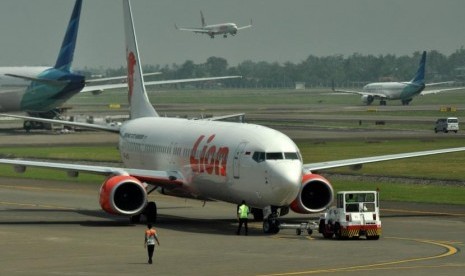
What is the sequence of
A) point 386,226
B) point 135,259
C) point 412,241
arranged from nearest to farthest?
point 135,259 < point 412,241 < point 386,226

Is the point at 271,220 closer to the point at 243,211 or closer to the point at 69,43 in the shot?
the point at 243,211

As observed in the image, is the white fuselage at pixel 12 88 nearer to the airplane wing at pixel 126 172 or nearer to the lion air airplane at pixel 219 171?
the lion air airplane at pixel 219 171

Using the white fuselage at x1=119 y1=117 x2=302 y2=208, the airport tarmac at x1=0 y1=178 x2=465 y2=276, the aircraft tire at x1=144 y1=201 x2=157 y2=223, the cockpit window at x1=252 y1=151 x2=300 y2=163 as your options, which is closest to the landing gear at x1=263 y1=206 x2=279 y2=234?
the white fuselage at x1=119 y1=117 x2=302 y2=208

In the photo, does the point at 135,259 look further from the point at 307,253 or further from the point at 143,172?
the point at 143,172

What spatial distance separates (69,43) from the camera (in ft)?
516

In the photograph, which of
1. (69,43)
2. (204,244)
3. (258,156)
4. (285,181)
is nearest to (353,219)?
(285,181)

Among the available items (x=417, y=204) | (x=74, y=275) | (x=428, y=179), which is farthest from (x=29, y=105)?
(x=74, y=275)

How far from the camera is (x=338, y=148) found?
4528 inches

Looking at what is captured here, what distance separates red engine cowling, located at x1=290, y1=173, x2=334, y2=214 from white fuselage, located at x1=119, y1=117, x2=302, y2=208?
2769 mm

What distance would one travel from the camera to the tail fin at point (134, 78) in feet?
259

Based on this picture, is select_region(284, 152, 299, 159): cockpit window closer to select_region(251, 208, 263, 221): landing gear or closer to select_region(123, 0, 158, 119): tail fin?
select_region(251, 208, 263, 221): landing gear

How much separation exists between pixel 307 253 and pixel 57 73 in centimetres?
10674

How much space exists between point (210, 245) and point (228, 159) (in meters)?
7.10

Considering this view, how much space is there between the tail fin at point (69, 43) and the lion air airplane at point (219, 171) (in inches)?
3335
